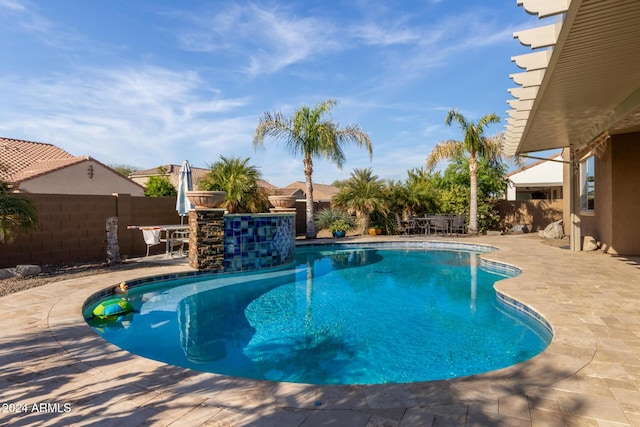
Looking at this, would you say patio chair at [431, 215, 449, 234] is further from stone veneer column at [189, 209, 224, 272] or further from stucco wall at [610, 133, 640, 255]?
stone veneer column at [189, 209, 224, 272]

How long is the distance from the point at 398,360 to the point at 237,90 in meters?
14.7

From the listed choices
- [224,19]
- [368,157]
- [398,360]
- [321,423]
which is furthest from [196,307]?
[368,157]

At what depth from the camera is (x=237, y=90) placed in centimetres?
1645

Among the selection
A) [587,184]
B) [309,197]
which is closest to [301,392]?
[587,184]

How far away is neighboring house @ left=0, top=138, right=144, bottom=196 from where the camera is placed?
61.2 feet

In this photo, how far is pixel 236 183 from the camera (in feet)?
46.8

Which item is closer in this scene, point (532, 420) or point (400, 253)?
point (532, 420)

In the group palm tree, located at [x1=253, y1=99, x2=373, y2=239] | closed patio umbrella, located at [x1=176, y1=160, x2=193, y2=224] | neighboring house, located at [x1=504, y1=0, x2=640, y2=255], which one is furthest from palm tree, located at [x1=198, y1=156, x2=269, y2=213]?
neighboring house, located at [x1=504, y1=0, x2=640, y2=255]

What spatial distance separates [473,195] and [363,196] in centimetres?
526

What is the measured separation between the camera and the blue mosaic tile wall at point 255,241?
31.9 feet

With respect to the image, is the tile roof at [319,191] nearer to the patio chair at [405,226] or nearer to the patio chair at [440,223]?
the patio chair at [405,226]

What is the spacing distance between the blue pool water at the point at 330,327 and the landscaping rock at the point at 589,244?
407 cm

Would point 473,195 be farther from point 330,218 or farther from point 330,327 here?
point 330,327

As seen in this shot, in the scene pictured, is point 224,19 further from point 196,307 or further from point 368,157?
point 196,307
